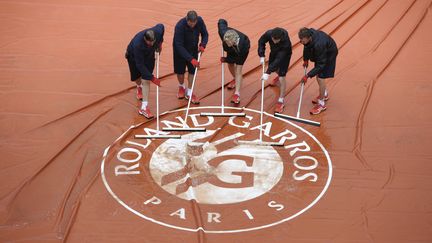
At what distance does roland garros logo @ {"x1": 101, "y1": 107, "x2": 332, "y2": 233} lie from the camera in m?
5.15

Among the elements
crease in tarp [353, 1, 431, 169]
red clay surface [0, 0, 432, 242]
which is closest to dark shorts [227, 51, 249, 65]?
red clay surface [0, 0, 432, 242]

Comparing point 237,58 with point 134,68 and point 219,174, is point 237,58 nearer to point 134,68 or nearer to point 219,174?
point 134,68

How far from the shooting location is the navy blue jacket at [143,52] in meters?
6.11

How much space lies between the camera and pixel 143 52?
244 inches

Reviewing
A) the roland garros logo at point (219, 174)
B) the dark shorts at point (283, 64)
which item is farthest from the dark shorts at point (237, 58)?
the roland garros logo at point (219, 174)

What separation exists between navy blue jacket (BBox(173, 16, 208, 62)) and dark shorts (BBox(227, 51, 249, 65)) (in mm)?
384

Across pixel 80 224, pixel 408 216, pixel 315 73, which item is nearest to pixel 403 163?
pixel 408 216

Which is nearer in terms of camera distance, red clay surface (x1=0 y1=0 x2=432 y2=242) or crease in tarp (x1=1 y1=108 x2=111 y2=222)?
red clay surface (x1=0 y1=0 x2=432 y2=242)

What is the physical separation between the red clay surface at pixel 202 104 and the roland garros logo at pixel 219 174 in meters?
0.14

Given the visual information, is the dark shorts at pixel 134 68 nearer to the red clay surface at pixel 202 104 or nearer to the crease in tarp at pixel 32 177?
the red clay surface at pixel 202 104

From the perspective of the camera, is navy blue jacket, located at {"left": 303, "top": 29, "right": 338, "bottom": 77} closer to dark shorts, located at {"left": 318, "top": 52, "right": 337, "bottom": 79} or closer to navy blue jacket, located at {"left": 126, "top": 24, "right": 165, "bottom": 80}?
dark shorts, located at {"left": 318, "top": 52, "right": 337, "bottom": 79}

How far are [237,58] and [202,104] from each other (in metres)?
0.78

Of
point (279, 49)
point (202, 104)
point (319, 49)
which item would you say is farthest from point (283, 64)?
point (202, 104)

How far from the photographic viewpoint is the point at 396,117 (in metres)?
6.62
